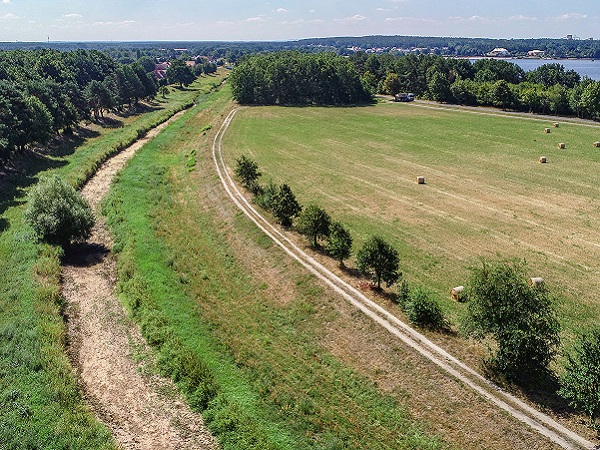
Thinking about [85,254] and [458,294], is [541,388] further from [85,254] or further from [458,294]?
[85,254]

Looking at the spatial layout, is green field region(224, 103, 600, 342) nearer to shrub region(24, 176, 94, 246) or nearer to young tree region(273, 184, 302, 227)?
young tree region(273, 184, 302, 227)

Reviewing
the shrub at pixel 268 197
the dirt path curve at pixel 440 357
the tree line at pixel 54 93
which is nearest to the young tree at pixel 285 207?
the shrub at pixel 268 197

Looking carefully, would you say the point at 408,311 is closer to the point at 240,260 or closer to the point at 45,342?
the point at 240,260

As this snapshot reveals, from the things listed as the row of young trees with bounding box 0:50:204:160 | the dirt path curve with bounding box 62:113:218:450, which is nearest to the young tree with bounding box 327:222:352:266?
the dirt path curve with bounding box 62:113:218:450

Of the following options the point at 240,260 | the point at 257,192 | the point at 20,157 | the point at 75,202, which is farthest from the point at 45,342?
the point at 20,157

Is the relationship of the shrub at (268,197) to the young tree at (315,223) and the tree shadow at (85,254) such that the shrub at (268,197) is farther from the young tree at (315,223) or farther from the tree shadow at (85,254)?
the tree shadow at (85,254)

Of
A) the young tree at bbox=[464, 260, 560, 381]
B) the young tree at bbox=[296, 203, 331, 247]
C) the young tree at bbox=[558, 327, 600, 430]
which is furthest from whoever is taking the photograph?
the young tree at bbox=[296, 203, 331, 247]
